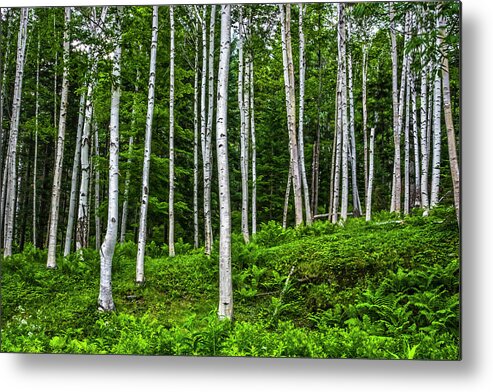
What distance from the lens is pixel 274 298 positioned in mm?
4094

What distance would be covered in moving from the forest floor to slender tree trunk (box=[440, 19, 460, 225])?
174 millimetres

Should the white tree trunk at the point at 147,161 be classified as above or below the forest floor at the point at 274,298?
above

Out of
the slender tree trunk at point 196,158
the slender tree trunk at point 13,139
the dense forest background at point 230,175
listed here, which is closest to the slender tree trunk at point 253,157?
the dense forest background at point 230,175

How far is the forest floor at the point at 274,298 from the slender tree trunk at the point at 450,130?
6.8 inches

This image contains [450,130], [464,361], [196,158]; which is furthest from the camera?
[196,158]

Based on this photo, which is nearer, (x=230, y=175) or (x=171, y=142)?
(x=230, y=175)

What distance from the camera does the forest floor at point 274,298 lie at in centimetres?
386

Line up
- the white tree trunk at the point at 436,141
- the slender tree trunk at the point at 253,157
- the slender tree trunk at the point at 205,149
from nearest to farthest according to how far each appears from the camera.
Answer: the white tree trunk at the point at 436,141, the slender tree trunk at the point at 253,157, the slender tree trunk at the point at 205,149

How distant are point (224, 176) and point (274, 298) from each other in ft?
3.37

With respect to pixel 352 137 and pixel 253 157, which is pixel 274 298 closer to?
pixel 253 157

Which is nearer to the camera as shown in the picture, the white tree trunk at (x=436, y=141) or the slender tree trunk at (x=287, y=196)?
the white tree trunk at (x=436, y=141)

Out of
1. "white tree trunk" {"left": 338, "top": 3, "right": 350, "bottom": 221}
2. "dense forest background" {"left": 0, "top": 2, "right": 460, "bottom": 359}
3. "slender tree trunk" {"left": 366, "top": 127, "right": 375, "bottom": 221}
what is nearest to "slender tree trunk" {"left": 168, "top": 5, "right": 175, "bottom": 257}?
"dense forest background" {"left": 0, "top": 2, "right": 460, "bottom": 359}

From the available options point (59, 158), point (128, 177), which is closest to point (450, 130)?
point (128, 177)

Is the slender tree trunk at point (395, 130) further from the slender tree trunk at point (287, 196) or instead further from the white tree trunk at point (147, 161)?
the white tree trunk at point (147, 161)
